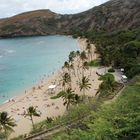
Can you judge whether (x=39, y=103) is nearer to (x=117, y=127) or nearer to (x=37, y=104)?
(x=37, y=104)

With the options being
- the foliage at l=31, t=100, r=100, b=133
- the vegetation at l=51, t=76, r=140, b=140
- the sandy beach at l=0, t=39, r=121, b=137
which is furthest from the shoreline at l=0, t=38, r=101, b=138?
the vegetation at l=51, t=76, r=140, b=140

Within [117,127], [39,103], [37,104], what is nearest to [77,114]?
[117,127]

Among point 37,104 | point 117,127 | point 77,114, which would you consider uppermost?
point 117,127

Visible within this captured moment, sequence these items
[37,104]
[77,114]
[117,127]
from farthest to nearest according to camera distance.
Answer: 1. [37,104]
2. [77,114]
3. [117,127]

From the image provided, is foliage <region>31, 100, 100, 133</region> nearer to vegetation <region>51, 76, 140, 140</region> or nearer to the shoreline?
the shoreline

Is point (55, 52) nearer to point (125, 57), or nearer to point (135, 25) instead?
point (135, 25)

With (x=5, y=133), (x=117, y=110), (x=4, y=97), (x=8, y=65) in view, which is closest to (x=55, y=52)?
(x=8, y=65)

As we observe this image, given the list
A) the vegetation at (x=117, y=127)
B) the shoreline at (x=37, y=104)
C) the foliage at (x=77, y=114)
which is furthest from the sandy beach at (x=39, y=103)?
the vegetation at (x=117, y=127)

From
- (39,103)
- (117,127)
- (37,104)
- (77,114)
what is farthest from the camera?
(39,103)

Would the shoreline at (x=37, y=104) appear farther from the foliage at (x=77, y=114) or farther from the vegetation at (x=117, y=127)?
the vegetation at (x=117, y=127)
